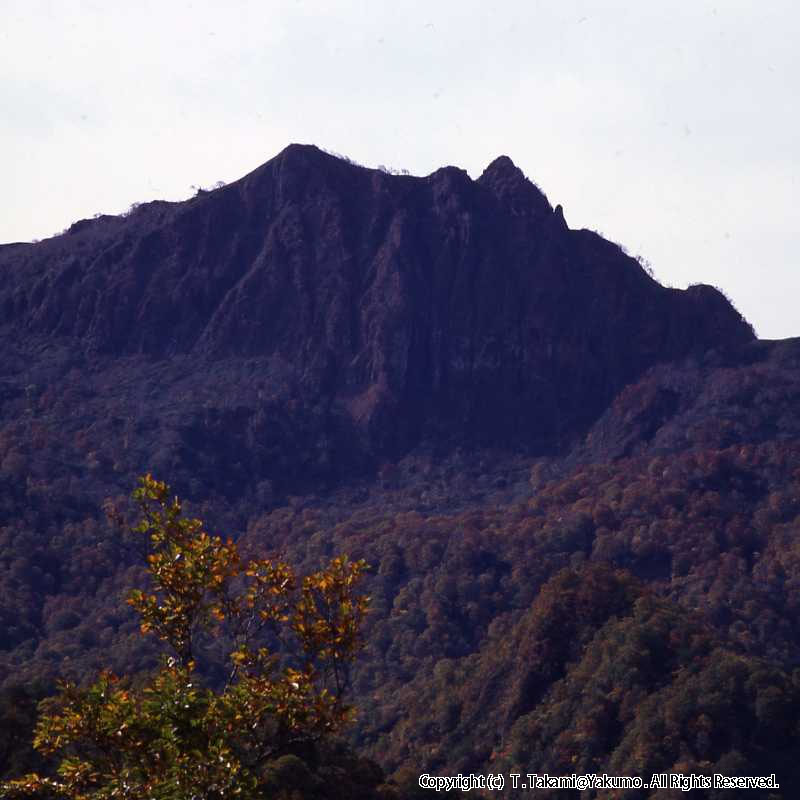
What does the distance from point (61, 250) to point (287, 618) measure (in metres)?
128

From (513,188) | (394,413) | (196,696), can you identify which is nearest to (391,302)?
(394,413)

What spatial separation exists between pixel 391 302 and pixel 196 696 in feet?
362

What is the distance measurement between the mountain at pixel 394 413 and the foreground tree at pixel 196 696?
50.4m

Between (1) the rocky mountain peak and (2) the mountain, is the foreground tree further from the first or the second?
(1) the rocky mountain peak

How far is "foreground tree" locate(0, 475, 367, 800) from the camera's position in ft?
52.2

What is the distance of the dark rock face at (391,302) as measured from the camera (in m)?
125

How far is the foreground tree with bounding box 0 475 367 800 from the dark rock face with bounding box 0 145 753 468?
104m

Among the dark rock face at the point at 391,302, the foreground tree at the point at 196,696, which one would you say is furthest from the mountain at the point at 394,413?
the foreground tree at the point at 196,696

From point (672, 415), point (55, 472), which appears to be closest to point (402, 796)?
point (55, 472)

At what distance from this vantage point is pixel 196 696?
1642cm

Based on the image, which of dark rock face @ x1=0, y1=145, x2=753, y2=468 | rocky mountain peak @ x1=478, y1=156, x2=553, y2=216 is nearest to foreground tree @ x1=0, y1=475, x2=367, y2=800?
dark rock face @ x1=0, y1=145, x2=753, y2=468

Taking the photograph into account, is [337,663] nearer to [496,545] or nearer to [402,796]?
[402,796]

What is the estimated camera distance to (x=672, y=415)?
118812 millimetres

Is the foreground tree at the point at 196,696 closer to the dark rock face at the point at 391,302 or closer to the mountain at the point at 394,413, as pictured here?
the mountain at the point at 394,413
